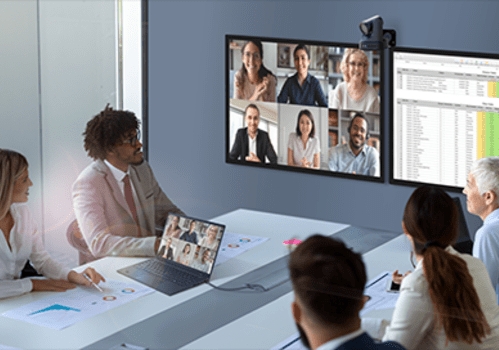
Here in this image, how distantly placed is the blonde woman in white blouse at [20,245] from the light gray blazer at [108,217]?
9.2 inches

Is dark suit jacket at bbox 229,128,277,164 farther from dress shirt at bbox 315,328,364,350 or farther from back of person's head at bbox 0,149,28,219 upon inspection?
dress shirt at bbox 315,328,364,350

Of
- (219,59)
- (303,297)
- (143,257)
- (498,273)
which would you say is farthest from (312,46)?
(303,297)

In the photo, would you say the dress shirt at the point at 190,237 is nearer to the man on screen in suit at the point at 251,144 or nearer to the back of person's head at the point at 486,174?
the back of person's head at the point at 486,174

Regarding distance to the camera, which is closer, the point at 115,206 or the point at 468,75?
the point at 115,206

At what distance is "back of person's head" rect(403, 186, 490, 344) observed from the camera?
928mm

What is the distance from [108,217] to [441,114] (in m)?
1.55

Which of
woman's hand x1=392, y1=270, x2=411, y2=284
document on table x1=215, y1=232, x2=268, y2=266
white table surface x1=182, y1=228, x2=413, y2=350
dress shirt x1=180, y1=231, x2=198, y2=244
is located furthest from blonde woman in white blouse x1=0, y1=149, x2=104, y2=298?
woman's hand x1=392, y1=270, x2=411, y2=284

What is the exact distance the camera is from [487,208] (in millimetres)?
1521

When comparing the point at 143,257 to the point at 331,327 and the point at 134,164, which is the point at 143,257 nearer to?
the point at 134,164

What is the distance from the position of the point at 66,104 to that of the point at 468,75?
173 cm

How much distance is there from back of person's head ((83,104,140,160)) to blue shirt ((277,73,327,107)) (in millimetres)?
1041

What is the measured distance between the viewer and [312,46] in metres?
3.17

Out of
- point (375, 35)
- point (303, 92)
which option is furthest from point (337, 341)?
point (303, 92)

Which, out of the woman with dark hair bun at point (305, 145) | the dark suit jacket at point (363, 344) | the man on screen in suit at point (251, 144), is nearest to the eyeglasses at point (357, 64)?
the woman with dark hair bun at point (305, 145)
